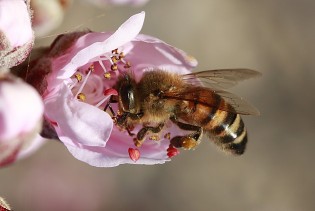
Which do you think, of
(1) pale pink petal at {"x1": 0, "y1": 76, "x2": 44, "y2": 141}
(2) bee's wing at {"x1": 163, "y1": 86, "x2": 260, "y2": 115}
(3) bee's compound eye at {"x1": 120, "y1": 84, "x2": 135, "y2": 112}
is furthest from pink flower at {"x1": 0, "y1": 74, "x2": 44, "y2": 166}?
(2) bee's wing at {"x1": 163, "y1": 86, "x2": 260, "y2": 115}

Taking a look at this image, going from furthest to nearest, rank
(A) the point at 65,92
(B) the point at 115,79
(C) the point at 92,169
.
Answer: (C) the point at 92,169 → (B) the point at 115,79 → (A) the point at 65,92

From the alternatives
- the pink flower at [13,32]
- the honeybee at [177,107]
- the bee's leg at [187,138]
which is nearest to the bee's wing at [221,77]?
the honeybee at [177,107]

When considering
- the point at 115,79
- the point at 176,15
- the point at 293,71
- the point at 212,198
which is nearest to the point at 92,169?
the point at 212,198

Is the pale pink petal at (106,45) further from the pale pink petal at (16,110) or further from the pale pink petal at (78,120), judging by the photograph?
the pale pink petal at (16,110)

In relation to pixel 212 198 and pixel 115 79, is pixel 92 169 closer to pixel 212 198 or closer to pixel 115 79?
pixel 212 198

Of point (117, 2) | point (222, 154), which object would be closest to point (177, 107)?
point (117, 2)

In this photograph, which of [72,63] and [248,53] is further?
[248,53]
